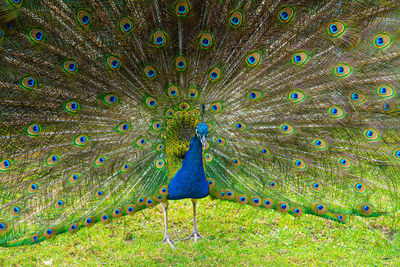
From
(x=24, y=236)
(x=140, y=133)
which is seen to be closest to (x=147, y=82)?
(x=140, y=133)

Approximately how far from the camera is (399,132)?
3.45 metres

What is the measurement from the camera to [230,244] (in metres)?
4.43

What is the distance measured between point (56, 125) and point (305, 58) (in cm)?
262

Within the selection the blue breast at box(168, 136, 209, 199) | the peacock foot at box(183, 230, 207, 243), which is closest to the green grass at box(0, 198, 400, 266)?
the peacock foot at box(183, 230, 207, 243)

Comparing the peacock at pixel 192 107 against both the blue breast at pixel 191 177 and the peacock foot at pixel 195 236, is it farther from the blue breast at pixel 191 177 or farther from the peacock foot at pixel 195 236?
the peacock foot at pixel 195 236

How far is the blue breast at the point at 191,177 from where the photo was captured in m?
3.52

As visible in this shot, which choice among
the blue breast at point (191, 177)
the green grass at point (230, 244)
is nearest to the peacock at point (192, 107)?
the blue breast at point (191, 177)

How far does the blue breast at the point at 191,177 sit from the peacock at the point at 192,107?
2cm

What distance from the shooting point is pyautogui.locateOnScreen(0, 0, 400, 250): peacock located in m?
3.11

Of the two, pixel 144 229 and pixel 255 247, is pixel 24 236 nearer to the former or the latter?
pixel 144 229

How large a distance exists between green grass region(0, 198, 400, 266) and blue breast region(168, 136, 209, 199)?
37.9 inches

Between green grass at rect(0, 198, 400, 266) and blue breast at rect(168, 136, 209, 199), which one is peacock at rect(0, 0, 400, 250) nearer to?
blue breast at rect(168, 136, 209, 199)

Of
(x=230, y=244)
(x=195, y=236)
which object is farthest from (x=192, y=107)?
(x=230, y=244)

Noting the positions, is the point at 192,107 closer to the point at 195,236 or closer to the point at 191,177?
the point at 191,177
